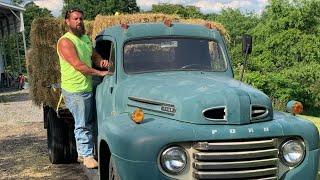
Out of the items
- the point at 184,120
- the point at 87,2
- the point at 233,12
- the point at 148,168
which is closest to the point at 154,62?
the point at 184,120

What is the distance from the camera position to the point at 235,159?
4539 millimetres

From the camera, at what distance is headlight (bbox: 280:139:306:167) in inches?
189

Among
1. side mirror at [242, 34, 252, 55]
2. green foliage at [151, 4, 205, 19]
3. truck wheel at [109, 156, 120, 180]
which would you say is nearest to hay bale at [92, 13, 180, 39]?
side mirror at [242, 34, 252, 55]

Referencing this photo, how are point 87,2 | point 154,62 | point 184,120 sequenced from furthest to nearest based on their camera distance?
point 87,2, point 154,62, point 184,120

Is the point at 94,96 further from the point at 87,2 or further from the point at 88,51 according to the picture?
the point at 87,2

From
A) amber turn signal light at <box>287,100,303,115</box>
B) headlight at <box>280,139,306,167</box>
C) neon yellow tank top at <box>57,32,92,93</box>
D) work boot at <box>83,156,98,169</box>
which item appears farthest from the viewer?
neon yellow tank top at <box>57,32,92,93</box>

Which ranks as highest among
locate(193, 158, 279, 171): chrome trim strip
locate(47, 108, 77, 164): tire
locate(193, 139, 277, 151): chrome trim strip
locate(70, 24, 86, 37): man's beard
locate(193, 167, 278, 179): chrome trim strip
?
locate(70, 24, 86, 37): man's beard

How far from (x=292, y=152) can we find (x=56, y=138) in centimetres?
479

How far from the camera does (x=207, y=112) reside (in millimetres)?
4695

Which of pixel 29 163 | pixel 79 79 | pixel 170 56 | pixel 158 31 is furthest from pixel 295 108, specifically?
pixel 29 163

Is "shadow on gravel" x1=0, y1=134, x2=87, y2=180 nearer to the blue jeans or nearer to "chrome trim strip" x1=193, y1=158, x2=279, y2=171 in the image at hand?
the blue jeans

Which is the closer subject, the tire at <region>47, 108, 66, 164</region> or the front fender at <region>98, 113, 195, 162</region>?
the front fender at <region>98, 113, 195, 162</region>

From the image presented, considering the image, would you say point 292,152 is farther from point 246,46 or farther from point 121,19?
point 121,19

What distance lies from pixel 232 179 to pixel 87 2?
89222mm
